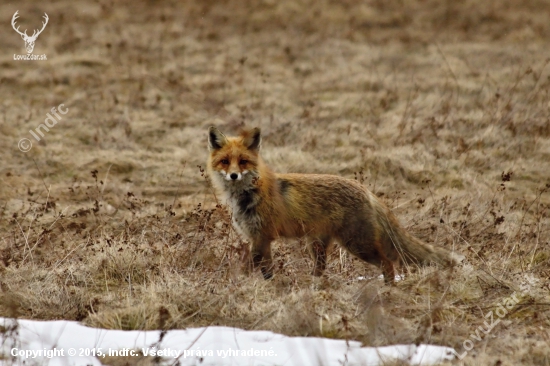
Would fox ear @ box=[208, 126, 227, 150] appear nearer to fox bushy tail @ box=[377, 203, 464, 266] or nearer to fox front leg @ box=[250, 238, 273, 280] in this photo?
fox front leg @ box=[250, 238, 273, 280]

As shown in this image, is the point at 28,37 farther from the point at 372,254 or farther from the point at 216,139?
the point at 372,254

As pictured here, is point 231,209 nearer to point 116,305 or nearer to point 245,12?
point 116,305

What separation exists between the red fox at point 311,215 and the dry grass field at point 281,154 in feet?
0.95

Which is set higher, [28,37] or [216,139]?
[28,37]

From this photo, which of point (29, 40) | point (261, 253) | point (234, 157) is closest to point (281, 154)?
point (234, 157)

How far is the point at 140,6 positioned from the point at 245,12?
3519 mm

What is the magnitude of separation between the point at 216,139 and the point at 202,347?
314 cm

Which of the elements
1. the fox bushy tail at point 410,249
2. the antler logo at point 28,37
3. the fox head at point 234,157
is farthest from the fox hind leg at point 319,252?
the antler logo at point 28,37

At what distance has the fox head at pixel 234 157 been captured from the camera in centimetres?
768

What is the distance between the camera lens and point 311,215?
7.75 metres

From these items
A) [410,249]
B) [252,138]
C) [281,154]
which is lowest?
[410,249]

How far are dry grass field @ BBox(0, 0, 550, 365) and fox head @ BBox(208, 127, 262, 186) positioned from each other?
69cm

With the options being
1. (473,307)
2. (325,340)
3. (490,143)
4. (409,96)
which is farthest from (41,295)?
(409,96)

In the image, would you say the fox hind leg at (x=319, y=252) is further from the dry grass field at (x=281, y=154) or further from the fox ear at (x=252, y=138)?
the fox ear at (x=252, y=138)
